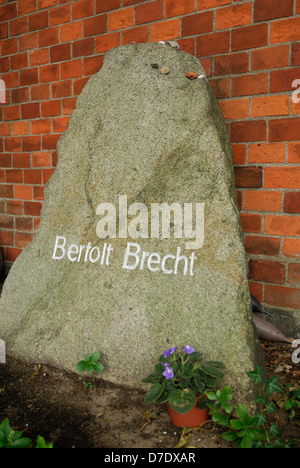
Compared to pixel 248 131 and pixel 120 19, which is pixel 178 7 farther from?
pixel 248 131

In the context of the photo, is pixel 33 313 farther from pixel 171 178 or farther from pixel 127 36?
pixel 127 36

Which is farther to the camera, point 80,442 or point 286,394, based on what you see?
point 286,394

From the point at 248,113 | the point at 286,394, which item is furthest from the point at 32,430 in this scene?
the point at 248,113

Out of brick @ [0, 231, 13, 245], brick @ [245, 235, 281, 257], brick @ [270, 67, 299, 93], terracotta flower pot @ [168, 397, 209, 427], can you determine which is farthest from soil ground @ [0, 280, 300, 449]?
brick @ [0, 231, 13, 245]

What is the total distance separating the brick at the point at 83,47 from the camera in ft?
9.03

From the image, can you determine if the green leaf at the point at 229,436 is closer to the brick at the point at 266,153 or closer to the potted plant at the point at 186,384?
the potted plant at the point at 186,384

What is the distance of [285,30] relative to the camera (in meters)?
2.05

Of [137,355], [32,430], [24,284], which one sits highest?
[24,284]

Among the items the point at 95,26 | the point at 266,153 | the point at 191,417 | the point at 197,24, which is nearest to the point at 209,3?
the point at 197,24

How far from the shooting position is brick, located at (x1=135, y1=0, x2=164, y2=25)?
2453mm

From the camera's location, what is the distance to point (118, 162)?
186cm

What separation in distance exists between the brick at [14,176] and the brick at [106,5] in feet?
4.74

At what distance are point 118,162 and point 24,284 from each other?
83 centimetres

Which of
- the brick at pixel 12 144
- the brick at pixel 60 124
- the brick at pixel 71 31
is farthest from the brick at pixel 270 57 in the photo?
the brick at pixel 12 144
